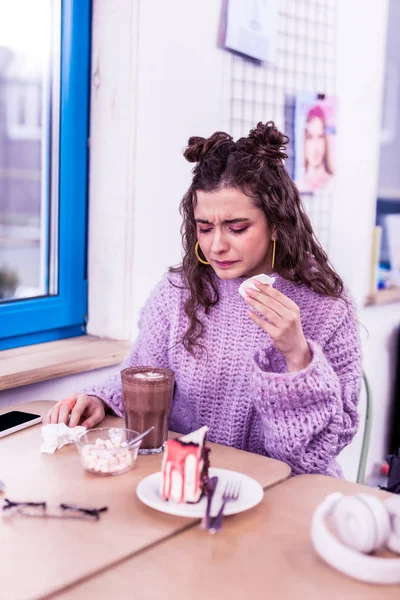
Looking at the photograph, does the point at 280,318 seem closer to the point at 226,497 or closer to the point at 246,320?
the point at 246,320

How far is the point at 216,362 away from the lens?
5.18ft

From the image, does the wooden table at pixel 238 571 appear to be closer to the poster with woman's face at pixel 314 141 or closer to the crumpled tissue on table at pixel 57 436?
the crumpled tissue on table at pixel 57 436

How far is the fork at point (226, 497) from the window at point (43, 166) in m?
1.01

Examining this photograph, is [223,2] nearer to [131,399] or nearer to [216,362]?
[216,362]

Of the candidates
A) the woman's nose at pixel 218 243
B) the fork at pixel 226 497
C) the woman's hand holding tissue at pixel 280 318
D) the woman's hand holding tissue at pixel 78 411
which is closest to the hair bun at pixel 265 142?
the woman's nose at pixel 218 243

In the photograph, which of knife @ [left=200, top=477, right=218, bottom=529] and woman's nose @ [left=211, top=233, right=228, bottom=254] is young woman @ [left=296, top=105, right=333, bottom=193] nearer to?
woman's nose @ [left=211, top=233, right=228, bottom=254]

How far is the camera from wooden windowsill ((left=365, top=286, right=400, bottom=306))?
112 inches

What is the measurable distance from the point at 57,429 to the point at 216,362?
433 mm

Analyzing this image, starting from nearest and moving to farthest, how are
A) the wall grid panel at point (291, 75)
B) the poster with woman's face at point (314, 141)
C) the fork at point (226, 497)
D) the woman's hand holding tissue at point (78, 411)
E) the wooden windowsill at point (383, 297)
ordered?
1. the fork at point (226, 497)
2. the woman's hand holding tissue at point (78, 411)
3. the wall grid panel at point (291, 75)
4. the poster with woman's face at point (314, 141)
5. the wooden windowsill at point (383, 297)

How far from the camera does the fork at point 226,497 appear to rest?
3.08 feet

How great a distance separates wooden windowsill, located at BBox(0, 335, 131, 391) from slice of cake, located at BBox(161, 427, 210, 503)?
0.74m

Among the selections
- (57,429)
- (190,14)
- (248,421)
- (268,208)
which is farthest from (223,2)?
(57,429)

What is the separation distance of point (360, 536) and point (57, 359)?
111cm

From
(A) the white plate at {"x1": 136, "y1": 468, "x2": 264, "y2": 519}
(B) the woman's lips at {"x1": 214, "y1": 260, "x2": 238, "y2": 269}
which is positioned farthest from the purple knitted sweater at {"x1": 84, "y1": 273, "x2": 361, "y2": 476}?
(A) the white plate at {"x1": 136, "y1": 468, "x2": 264, "y2": 519}
